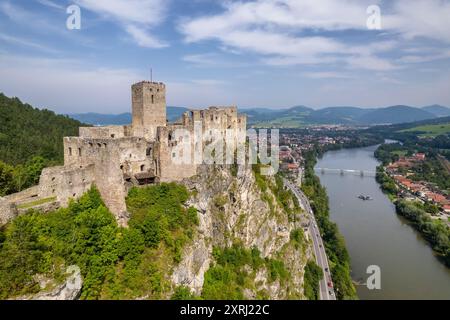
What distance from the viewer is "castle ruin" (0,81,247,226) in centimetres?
1513

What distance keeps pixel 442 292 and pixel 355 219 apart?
20311 millimetres

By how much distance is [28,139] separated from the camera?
124 feet

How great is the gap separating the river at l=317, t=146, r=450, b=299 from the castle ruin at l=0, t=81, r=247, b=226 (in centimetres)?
2403

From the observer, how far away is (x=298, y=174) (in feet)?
239

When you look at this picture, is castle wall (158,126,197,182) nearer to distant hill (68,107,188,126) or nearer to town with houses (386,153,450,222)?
town with houses (386,153,450,222)

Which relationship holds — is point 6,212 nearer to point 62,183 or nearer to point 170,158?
point 62,183

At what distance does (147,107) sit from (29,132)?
96.4 feet

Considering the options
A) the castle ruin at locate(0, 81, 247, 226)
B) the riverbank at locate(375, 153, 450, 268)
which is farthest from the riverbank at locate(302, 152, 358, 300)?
the castle ruin at locate(0, 81, 247, 226)

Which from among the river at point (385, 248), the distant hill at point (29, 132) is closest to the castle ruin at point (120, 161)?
the distant hill at point (29, 132)

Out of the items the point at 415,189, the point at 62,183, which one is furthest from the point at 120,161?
the point at 415,189

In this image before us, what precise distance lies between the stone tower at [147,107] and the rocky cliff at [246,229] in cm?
403

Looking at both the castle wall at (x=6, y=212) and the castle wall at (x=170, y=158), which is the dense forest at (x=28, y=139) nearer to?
the castle wall at (x=6, y=212)

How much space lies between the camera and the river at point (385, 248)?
31.9 metres
